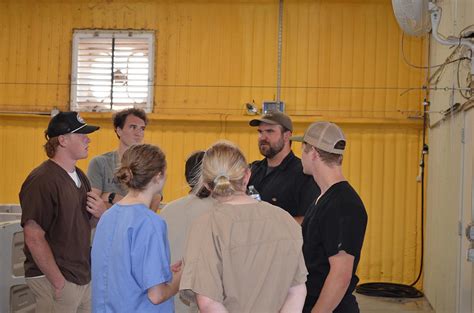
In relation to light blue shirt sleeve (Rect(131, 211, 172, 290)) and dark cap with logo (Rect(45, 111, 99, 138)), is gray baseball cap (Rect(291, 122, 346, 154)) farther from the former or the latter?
dark cap with logo (Rect(45, 111, 99, 138))

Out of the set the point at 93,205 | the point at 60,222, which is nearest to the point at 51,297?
the point at 60,222

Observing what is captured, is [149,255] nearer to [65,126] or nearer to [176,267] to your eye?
[176,267]

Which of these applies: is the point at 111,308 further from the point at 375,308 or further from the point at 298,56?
the point at 298,56

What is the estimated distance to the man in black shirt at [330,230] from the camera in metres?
2.51

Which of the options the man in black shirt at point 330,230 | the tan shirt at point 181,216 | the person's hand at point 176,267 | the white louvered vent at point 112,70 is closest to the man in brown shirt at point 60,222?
the tan shirt at point 181,216

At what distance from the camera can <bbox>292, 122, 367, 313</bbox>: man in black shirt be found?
2512 millimetres

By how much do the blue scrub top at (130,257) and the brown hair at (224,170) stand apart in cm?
32

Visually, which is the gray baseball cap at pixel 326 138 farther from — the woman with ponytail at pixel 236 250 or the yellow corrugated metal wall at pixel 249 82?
the yellow corrugated metal wall at pixel 249 82

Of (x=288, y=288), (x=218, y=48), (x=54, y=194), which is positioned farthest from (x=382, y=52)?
(x=288, y=288)

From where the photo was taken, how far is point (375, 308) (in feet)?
21.2

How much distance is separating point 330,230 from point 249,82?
5276 millimetres

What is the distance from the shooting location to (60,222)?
3254mm

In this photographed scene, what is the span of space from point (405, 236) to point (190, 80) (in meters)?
3.02

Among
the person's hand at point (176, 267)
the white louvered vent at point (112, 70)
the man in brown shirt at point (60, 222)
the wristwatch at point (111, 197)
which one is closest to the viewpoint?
the person's hand at point (176, 267)
